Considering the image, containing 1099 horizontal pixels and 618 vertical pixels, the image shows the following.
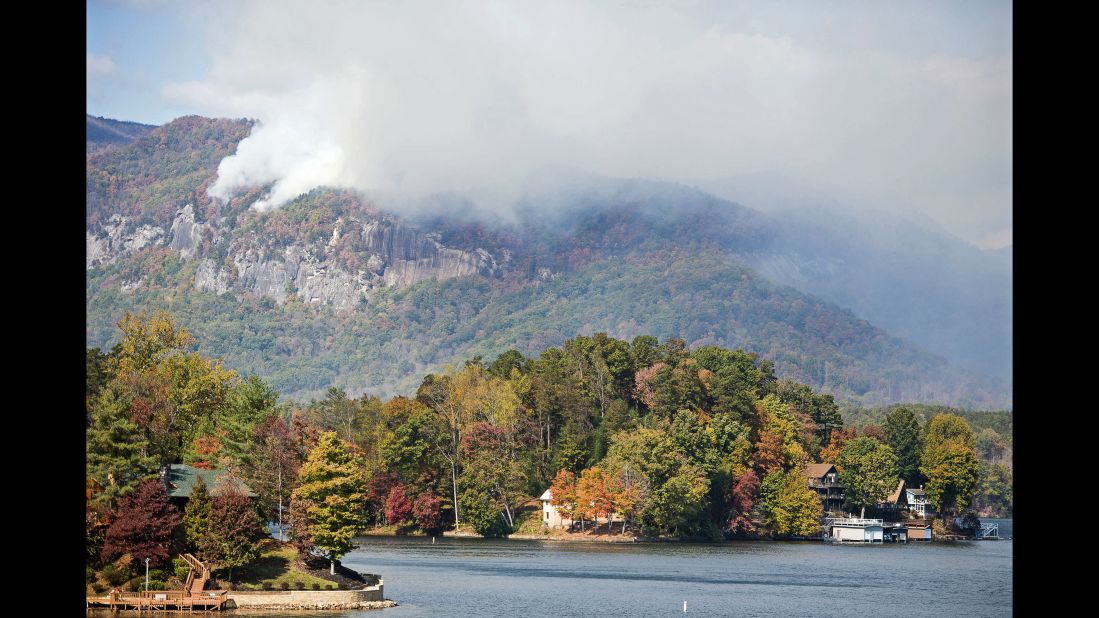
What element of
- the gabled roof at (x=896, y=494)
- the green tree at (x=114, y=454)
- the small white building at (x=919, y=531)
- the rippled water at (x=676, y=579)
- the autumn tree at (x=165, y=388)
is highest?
the autumn tree at (x=165, y=388)

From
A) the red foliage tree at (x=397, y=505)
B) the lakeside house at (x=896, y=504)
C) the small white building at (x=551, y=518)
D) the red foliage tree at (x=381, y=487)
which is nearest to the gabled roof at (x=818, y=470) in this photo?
the lakeside house at (x=896, y=504)

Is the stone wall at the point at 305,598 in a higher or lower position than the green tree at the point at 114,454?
lower

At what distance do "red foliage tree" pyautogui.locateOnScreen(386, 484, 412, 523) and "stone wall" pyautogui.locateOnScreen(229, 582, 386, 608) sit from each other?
6327 centimetres

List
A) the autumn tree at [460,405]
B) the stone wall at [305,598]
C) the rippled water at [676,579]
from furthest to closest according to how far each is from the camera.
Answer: the autumn tree at [460,405] → the rippled water at [676,579] → the stone wall at [305,598]

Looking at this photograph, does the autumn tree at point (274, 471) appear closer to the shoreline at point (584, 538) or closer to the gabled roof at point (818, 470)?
the shoreline at point (584, 538)

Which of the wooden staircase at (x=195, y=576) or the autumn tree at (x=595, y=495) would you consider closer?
the wooden staircase at (x=195, y=576)

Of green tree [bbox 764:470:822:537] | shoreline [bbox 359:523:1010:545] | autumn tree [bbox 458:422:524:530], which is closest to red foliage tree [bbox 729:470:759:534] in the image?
shoreline [bbox 359:523:1010:545]

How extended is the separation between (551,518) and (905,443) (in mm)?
45966

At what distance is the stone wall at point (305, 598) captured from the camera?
187 ft

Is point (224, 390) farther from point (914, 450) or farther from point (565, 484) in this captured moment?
point (914, 450)

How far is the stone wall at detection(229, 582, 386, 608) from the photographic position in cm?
5709

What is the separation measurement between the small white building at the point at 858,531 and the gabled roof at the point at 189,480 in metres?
80.4
